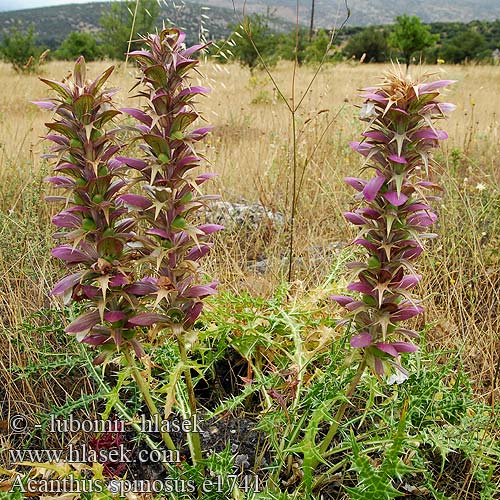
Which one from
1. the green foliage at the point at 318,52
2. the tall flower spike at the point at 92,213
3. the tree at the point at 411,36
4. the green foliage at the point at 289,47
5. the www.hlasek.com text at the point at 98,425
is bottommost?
the www.hlasek.com text at the point at 98,425

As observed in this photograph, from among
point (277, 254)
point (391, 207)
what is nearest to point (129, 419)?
point (391, 207)

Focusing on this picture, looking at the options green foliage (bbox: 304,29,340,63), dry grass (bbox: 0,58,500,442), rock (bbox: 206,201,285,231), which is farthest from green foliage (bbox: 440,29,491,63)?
rock (bbox: 206,201,285,231)

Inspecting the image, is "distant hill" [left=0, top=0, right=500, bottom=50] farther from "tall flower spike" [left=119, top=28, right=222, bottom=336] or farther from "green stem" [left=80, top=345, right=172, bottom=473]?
"green stem" [left=80, top=345, right=172, bottom=473]

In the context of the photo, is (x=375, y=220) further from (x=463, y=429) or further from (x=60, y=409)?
(x=60, y=409)

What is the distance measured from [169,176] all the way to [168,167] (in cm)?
3

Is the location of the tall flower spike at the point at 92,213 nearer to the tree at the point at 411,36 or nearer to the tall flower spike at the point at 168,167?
the tall flower spike at the point at 168,167

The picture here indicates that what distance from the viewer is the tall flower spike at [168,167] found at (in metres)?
1.39

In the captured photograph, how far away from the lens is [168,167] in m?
1.47

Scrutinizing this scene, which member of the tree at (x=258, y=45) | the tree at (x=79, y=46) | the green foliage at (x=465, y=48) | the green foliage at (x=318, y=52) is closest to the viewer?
the green foliage at (x=318, y=52)

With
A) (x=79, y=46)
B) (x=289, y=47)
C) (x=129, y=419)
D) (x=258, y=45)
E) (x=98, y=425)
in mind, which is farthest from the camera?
(x=79, y=46)

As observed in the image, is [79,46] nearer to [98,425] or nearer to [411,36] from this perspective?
[411,36]

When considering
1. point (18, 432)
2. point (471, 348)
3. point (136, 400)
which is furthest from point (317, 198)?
point (18, 432)

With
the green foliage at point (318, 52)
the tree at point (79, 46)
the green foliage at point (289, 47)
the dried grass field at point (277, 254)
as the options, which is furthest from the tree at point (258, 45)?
the dried grass field at point (277, 254)

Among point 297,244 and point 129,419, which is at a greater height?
point 297,244
